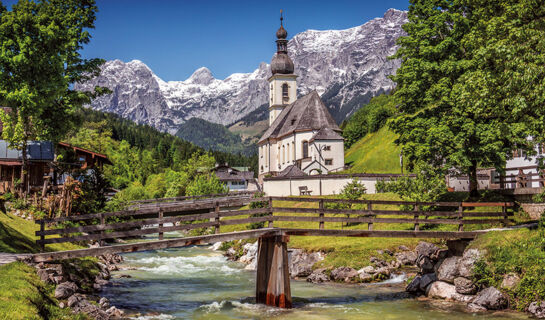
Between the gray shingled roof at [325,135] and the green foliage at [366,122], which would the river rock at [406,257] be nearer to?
the gray shingled roof at [325,135]

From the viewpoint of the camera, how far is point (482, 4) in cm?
3030

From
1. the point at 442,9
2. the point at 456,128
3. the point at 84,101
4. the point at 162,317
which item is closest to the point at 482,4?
the point at 442,9

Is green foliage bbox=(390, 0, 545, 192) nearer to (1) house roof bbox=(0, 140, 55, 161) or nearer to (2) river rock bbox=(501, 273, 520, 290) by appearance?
(2) river rock bbox=(501, 273, 520, 290)

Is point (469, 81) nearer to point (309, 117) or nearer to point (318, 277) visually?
point (318, 277)

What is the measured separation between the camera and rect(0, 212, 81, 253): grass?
21.9 meters

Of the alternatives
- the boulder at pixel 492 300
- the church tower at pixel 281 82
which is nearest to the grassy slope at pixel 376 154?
the church tower at pixel 281 82

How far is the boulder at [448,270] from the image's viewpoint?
2297cm

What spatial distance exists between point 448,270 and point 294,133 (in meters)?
69.6

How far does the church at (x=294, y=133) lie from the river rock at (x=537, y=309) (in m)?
50.2

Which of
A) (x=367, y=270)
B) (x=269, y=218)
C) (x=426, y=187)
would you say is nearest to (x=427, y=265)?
(x=367, y=270)

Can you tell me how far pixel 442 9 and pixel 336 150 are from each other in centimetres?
4972

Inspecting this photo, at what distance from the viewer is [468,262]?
22.4m

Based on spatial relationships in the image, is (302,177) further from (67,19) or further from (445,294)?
(445,294)

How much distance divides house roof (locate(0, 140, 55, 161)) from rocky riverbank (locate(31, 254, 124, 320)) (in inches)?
963
